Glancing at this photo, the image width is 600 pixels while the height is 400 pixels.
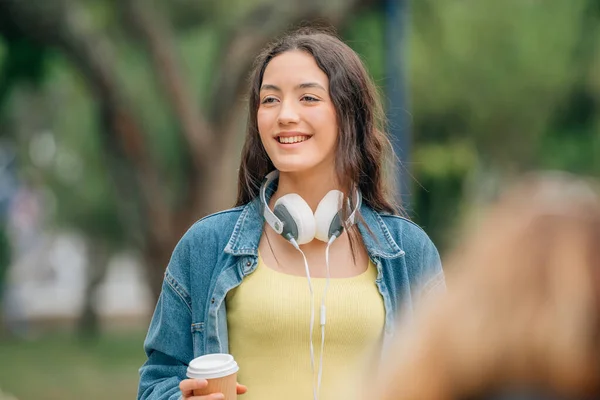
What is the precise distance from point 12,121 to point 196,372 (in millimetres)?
14661

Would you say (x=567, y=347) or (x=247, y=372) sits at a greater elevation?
(x=567, y=347)

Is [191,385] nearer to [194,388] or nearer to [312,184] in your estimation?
[194,388]

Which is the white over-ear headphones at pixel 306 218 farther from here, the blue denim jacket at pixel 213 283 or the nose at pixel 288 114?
the nose at pixel 288 114

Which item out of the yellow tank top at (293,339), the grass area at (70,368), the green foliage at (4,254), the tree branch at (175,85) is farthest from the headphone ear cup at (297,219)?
the green foliage at (4,254)

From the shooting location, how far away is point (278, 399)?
216 centimetres

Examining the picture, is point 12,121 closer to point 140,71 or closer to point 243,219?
point 140,71

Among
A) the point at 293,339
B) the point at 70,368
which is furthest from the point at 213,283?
the point at 70,368

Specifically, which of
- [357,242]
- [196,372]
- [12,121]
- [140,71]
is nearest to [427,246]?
[357,242]

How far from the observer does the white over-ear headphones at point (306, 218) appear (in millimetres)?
2240

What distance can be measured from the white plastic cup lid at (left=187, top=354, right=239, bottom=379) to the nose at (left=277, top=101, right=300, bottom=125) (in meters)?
0.66

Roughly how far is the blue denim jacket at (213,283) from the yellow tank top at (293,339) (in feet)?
0.15

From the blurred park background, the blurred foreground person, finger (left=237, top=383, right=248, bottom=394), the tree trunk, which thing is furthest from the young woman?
the tree trunk

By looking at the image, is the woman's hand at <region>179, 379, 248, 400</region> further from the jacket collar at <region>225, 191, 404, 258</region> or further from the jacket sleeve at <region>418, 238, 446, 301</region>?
the jacket sleeve at <region>418, 238, 446, 301</region>

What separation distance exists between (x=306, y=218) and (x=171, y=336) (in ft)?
1.49
